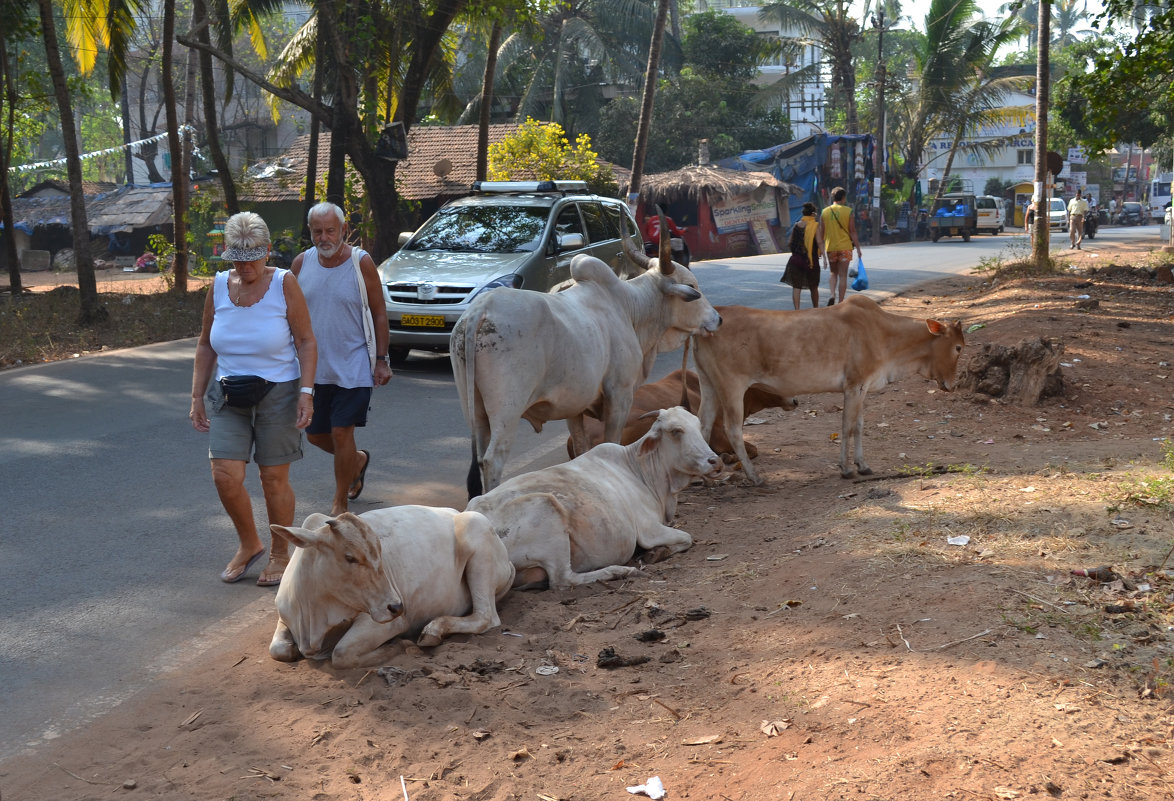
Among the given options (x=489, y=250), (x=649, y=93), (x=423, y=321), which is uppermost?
(x=649, y=93)

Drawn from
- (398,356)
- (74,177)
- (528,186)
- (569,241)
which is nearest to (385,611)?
(569,241)

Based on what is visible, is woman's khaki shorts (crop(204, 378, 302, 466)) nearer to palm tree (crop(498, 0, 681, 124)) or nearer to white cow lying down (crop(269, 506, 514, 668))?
white cow lying down (crop(269, 506, 514, 668))

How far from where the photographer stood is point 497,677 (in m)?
4.39

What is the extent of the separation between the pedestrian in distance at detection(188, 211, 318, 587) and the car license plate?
631 cm

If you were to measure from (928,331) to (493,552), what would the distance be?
171 inches

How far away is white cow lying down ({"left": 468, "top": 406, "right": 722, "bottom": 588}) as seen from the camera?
5324 mm

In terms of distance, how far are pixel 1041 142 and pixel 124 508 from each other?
19146 mm

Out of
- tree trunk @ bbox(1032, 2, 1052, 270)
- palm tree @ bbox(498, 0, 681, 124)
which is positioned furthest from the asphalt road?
palm tree @ bbox(498, 0, 681, 124)

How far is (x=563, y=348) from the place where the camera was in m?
6.54

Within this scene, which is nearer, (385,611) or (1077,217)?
(385,611)

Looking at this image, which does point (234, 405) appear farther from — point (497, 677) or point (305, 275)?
point (497, 677)

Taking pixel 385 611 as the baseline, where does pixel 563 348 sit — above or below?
above

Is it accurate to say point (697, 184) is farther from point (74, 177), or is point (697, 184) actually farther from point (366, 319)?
point (366, 319)

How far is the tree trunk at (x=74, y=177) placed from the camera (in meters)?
14.8
